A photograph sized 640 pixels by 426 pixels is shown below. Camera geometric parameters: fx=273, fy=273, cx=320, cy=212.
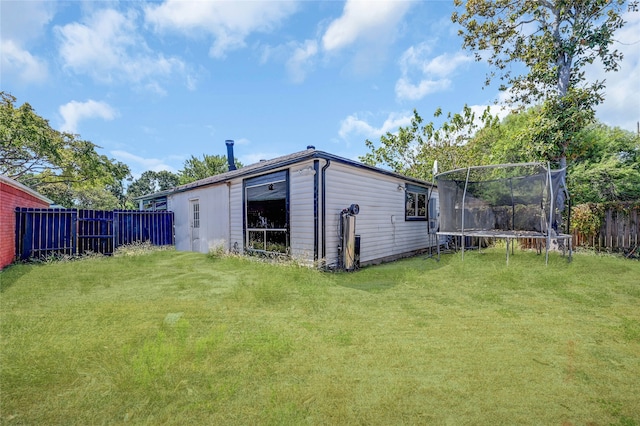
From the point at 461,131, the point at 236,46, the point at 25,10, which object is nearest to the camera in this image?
the point at 25,10

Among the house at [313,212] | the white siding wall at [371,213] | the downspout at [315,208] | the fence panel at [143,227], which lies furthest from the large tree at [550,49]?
the fence panel at [143,227]

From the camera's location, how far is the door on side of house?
10.6 meters

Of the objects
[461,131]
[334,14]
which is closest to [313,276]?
[334,14]

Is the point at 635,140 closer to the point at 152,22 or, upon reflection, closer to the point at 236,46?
the point at 236,46

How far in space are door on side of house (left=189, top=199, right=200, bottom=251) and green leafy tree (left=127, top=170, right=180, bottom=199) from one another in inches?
1451

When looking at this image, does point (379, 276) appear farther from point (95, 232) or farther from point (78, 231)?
point (78, 231)

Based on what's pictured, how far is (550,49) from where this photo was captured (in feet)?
33.1

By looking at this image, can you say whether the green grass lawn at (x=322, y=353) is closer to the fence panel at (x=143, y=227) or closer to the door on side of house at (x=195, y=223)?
the door on side of house at (x=195, y=223)

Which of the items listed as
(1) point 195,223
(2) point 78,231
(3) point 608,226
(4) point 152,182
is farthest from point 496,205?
(4) point 152,182

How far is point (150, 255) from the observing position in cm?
966

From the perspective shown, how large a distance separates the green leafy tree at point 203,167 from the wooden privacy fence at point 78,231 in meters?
16.0

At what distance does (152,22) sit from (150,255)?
7.19 m

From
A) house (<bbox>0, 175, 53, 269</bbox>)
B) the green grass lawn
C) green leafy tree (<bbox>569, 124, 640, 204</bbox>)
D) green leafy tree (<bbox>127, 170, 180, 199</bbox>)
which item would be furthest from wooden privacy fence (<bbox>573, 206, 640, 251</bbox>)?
green leafy tree (<bbox>127, 170, 180, 199</bbox>)

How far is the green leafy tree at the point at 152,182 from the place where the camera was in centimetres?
4322
